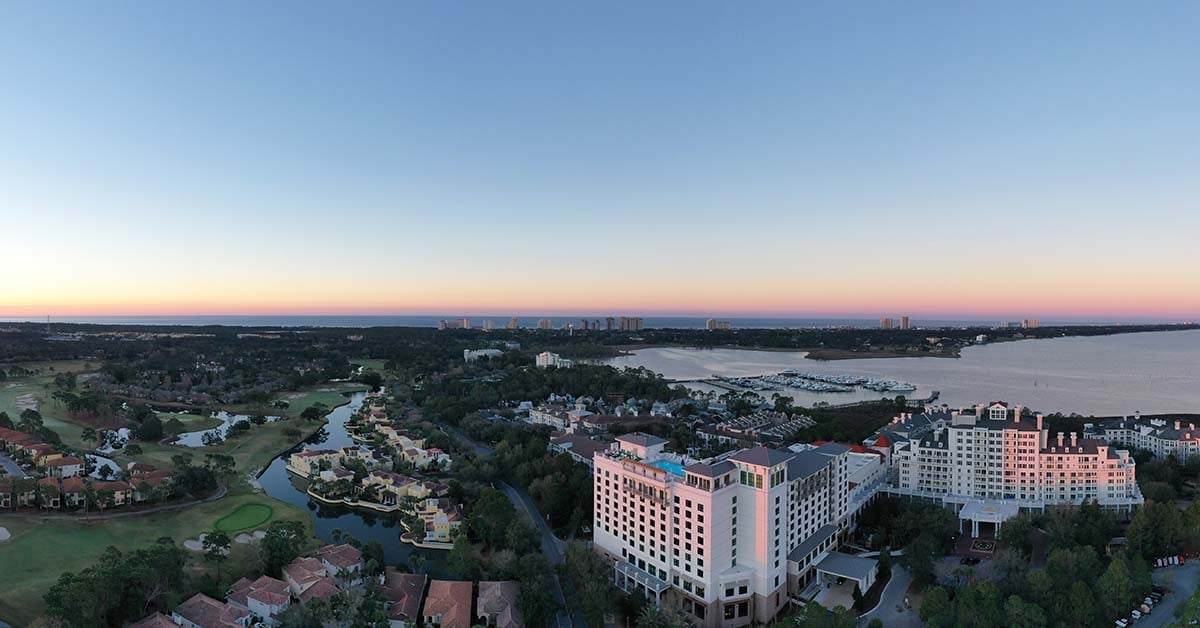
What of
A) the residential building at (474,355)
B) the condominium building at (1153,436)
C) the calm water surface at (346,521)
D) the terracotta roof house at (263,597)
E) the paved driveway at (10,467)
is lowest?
the calm water surface at (346,521)

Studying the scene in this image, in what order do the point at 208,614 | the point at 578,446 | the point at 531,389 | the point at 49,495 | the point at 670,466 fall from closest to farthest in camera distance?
the point at 208,614 → the point at 670,466 → the point at 49,495 → the point at 578,446 → the point at 531,389

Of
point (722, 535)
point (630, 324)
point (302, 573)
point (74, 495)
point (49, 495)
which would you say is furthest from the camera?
point (630, 324)

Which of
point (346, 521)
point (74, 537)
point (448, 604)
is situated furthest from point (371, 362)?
point (448, 604)

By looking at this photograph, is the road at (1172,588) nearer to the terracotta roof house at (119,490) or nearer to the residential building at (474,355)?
the terracotta roof house at (119,490)

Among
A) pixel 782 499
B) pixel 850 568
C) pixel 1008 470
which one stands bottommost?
pixel 850 568

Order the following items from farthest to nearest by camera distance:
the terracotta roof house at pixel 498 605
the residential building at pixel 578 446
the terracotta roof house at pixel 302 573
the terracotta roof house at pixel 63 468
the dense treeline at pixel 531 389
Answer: the dense treeline at pixel 531 389, the residential building at pixel 578 446, the terracotta roof house at pixel 63 468, the terracotta roof house at pixel 302 573, the terracotta roof house at pixel 498 605

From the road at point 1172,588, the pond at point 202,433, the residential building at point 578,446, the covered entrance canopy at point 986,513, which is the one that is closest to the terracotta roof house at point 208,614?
the residential building at point 578,446

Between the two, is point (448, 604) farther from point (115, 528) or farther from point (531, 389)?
point (531, 389)

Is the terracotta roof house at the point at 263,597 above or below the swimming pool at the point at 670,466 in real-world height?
below
